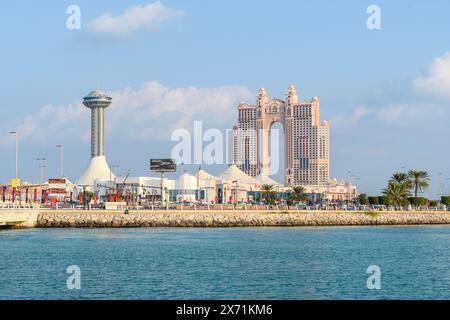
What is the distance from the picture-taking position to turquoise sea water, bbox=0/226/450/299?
35.7m

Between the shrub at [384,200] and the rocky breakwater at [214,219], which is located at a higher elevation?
the shrub at [384,200]

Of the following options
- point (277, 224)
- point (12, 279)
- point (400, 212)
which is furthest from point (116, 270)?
point (400, 212)

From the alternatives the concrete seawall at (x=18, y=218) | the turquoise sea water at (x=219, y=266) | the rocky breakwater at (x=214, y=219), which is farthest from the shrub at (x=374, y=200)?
the concrete seawall at (x=18, y=218)

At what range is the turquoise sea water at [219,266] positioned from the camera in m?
35.7

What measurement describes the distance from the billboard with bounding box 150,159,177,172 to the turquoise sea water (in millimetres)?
64462

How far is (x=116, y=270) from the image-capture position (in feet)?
144

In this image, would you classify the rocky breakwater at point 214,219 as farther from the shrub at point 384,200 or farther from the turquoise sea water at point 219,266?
the shrub at point 384,200

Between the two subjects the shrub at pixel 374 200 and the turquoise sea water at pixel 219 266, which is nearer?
the turquoise sea water at pixel 219 266

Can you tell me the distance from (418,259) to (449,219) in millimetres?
62879

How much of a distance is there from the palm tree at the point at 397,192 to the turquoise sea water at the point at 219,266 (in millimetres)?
46912

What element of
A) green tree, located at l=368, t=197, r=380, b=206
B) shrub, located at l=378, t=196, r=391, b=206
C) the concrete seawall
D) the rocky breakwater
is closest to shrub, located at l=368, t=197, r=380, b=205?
green tree, located at l=368, t=197, r=380, b=206

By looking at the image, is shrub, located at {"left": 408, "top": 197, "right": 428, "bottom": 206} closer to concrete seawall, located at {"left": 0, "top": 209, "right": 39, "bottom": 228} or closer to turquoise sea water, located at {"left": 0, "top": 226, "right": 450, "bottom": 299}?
turquoise sea water, located at {"left": 0, "top": 226, "right": 450, "bottom": 299}
